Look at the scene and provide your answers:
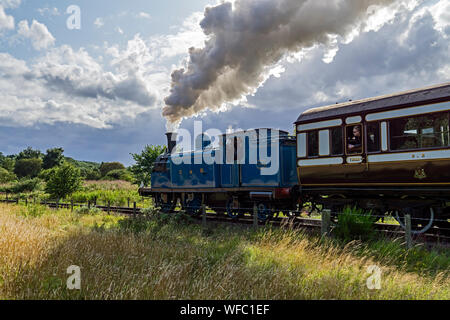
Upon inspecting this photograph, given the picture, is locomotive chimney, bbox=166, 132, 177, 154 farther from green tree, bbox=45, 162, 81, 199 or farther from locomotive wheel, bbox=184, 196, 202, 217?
green tree, bbox=45, 162, 81, 199

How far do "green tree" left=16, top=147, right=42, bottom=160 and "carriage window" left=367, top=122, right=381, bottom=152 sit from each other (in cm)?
6811

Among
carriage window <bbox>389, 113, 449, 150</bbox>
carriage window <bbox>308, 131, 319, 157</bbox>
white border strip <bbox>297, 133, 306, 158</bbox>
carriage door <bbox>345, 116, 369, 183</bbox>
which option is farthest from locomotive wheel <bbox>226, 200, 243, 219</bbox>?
carriage window <bbox>389, 113, 449, 150</bbox>

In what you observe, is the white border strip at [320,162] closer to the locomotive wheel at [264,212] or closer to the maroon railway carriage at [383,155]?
the maroon railway carriage at [383,155]

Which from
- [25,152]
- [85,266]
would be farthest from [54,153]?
[85,266]

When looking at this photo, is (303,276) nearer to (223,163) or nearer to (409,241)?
(409,241)

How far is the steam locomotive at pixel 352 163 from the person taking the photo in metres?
8.38

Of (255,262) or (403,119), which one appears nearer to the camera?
(255,262)

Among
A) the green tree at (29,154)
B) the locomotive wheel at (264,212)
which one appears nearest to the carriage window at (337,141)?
the locomotive wheel at (264,212)

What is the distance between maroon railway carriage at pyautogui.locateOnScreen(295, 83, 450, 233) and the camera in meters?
8.28

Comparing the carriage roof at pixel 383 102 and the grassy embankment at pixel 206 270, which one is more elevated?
the carriage roof at pixel 383 102

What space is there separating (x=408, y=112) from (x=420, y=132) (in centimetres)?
61

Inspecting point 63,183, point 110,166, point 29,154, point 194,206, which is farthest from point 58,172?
point 29,154

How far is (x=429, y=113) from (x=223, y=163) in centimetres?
716
